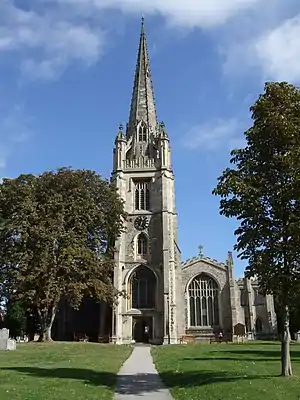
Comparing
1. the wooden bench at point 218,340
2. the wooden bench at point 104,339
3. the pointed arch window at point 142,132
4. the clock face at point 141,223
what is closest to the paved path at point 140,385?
the wooden bench at point 104,339

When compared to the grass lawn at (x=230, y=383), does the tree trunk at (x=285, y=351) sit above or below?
above

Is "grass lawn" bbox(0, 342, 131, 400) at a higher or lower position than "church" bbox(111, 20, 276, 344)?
lower

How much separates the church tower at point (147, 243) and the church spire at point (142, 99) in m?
0.33

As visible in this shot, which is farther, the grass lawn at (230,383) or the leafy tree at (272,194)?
the leafy tree at (272,194)

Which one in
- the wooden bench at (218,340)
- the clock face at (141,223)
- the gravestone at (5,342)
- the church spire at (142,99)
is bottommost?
the wooden bench at (218,340)

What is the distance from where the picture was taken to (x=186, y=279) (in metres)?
56.6

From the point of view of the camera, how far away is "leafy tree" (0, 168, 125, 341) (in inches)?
1528

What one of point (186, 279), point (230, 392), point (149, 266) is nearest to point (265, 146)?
point (230, 392)

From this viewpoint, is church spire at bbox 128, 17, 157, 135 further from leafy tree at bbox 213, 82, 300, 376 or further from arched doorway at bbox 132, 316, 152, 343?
leafy tree at bbox 213, 82, 300, 376

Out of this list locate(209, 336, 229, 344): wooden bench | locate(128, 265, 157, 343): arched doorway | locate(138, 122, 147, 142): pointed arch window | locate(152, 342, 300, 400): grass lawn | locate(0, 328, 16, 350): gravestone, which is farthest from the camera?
locate(138, 122, 147, 142): pointed arch window

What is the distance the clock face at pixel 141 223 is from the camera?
55.0 metres

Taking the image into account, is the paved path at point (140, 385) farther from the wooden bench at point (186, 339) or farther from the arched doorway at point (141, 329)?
the arched doorway at point (141, 329)

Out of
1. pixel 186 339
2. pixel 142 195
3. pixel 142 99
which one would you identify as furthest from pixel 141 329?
pixel 142 99

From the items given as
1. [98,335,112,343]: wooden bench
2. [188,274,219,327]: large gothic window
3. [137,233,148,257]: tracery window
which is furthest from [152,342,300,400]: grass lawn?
[188,274,219,327]: large gothic window
